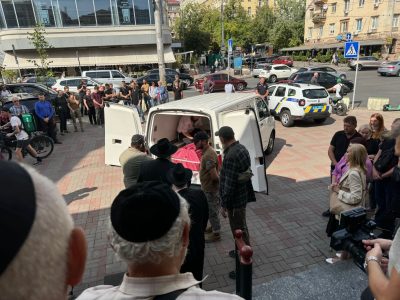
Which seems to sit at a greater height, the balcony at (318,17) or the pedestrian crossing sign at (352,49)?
the balcony at (318,17)

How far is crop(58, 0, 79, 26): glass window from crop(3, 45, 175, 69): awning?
2900mm

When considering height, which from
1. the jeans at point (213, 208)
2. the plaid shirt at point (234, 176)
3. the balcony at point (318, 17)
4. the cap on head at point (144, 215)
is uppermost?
the balcony at point (318, 17)

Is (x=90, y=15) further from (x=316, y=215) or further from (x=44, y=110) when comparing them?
(x=316, y=215)

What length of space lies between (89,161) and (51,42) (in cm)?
2780

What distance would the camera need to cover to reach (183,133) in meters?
7.39

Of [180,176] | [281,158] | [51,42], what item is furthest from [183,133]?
[51,42]

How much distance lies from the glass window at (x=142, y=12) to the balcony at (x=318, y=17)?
29480 millimetres

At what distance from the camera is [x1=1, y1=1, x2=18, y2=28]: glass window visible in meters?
29.6

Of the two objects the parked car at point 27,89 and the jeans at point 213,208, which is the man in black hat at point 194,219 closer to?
the jeans at point 213,208

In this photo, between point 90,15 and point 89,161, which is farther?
point 90,15

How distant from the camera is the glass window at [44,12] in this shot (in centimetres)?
3024

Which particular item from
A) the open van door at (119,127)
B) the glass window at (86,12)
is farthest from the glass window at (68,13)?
the open van door at (119,127)

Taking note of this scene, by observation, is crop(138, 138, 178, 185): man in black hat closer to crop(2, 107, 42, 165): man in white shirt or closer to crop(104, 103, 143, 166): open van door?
crop(104, 103, 143, 166): open van door

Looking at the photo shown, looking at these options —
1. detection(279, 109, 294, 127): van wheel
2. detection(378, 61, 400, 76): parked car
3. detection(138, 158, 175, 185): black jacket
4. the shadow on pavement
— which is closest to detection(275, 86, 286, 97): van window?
detection(279, 109, 294, 127): van wheel
